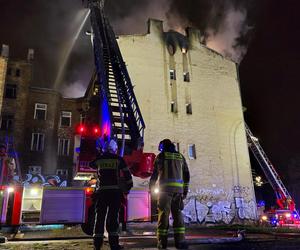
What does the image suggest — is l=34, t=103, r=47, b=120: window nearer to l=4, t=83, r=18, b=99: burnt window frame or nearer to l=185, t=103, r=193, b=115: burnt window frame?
l=4, t=83, r=18, b=99: burnt window frame

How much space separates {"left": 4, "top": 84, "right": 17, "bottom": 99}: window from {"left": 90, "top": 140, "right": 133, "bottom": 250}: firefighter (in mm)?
20438

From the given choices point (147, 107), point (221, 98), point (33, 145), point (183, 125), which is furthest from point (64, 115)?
point (221, 98)

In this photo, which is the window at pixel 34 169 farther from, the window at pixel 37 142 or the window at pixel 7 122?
the window at pixel 7 122

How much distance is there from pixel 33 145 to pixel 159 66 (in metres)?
10.8

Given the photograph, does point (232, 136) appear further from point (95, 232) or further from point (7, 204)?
point (95, 232)

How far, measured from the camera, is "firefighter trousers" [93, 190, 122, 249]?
15.1ft

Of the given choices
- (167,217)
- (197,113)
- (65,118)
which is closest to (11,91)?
(65,118)

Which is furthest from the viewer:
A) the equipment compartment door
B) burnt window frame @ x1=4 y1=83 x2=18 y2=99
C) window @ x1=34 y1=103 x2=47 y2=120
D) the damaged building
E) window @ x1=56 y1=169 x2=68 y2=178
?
window @ x1=34 y1=103 x2=47 y2=120

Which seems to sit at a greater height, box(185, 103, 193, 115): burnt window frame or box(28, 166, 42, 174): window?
box(185, 103, 193, 115): burnt window frame

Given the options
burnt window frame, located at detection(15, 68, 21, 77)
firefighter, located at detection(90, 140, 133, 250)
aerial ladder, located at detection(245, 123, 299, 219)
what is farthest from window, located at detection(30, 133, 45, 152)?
firefighter, located at detection(90, 140, 133, 250)

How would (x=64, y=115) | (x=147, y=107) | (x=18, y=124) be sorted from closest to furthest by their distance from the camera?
1. (x=147, y=107)
2. (x=18, y=124)
3. (x=64, y=115)

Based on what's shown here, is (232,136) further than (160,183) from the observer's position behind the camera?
Yes

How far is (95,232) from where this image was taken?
460 cm

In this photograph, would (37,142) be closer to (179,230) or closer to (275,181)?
(275,181)
